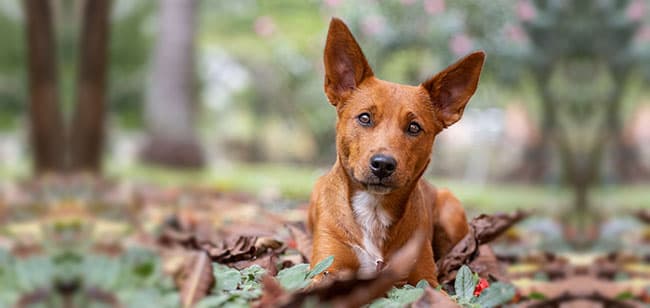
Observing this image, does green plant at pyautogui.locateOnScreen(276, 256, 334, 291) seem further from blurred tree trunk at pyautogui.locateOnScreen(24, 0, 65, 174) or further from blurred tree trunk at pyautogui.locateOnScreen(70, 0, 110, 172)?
blurred tree trunk at pyautogui.locateOnScreen(70, 0, 110, 172)

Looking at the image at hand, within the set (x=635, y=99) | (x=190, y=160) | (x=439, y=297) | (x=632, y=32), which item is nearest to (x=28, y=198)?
(x=439, y=297)

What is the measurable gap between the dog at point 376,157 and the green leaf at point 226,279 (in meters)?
0.60

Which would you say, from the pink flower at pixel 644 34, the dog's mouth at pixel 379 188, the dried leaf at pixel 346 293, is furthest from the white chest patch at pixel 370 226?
the pink flower at pixel 644 34

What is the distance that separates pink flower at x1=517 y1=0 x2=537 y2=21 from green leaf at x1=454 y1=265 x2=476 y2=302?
9.62 meters

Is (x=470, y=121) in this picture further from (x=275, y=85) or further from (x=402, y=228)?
(x=402, y=228)

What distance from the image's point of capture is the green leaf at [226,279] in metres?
2.87

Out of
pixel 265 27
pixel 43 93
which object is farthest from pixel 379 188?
pixel 265 27

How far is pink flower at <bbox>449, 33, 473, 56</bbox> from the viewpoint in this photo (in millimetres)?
12828

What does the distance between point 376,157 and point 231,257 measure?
0.86 metres

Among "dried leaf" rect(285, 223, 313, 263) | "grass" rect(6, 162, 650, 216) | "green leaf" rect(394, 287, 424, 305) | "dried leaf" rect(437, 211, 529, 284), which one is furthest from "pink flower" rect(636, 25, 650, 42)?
"green leaf" rect(394, 287, 424, 305)

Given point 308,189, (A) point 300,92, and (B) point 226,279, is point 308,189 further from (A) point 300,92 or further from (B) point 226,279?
(B) point 226,279

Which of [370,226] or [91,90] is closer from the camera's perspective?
[370,226]

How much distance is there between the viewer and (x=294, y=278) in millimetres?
3053

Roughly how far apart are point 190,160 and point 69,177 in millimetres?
4960
